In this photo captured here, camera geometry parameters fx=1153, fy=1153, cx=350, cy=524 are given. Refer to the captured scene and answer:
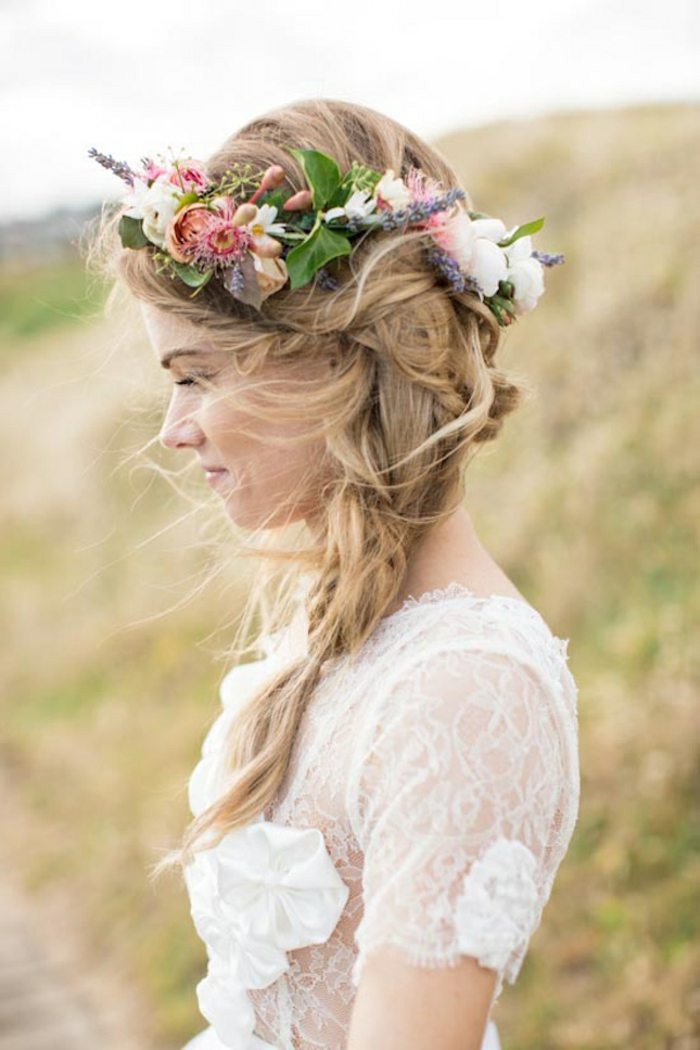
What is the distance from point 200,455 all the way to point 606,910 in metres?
2.92

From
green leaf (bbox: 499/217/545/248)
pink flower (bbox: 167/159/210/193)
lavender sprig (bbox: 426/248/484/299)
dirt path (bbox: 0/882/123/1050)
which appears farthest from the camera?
dirt path (bbox: 0/882/123/1050)

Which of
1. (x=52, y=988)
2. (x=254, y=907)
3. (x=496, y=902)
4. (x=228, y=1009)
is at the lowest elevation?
(x=52, y=988)

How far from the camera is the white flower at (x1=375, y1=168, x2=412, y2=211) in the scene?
1.77 metres

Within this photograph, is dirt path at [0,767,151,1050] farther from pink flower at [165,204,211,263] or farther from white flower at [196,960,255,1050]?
pink flower at [165,204,211,263]

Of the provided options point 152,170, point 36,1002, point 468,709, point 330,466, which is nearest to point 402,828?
point 468,709

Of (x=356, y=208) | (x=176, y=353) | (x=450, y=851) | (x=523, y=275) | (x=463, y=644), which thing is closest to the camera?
(x=450, y=851)

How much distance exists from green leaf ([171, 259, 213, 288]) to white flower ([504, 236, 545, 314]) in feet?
1.73

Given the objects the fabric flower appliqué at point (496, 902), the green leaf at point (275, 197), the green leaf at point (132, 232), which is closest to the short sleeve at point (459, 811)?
the fabric flower appliqué at point (496, 902)

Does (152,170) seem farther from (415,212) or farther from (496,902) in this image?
(496,902)

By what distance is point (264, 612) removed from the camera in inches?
98.7

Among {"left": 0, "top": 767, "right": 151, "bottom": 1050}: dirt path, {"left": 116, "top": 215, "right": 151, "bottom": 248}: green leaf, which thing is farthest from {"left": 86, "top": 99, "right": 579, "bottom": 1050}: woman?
{"left": 0, "top": 767, "right": 151, "bottom": 1050}: dirt path

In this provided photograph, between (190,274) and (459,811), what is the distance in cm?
95

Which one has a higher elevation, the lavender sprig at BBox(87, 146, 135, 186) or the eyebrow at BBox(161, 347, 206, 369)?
the lavender sprig at BBox(87, 146, 135, 186)

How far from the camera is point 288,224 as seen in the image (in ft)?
6.03
